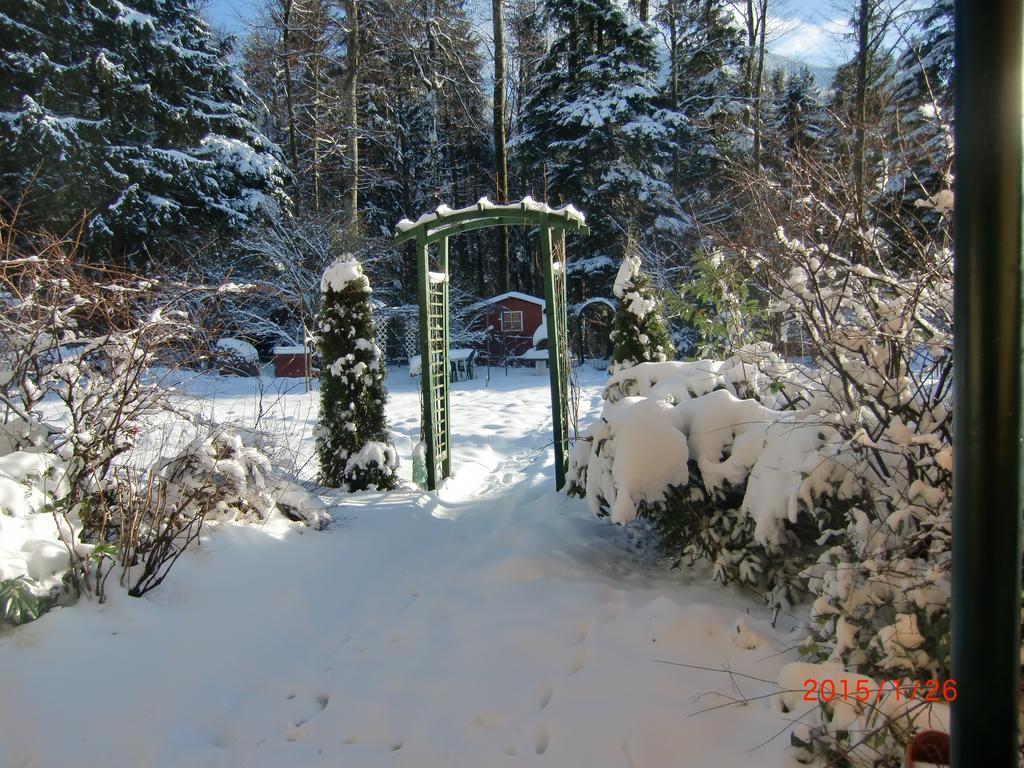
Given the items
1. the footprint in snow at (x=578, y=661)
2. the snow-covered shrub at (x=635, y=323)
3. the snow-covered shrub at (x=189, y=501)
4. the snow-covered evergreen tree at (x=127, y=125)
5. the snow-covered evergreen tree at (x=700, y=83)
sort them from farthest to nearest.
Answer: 1. the snow-covered evergreen tree at (x=700, y=83)
2. the snow-covered evergreen tree at (x=127, y=125)
3. the snow-covered shrub at (x=635, y=323)
4. the snow-covered shrub at (x=189, y=501)
5. the footprint in snow at (x=578, y=661)

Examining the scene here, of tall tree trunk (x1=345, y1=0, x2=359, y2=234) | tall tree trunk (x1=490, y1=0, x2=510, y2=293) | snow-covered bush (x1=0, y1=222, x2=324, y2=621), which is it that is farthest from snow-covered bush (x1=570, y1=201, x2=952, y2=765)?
tall tree trunk (x1=345, y1=0, x2=359, y2=234)

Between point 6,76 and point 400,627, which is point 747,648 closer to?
point 400,627

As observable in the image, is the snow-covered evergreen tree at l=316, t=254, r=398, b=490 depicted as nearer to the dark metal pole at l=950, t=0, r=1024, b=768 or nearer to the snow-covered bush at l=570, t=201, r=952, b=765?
the snow-covered bush at l=570, t=201, r=952, b=765

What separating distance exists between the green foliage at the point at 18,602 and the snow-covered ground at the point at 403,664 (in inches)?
2.7

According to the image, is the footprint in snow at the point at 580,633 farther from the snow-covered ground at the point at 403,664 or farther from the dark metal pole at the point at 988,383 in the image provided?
the dark metal pole at the point at 988,383

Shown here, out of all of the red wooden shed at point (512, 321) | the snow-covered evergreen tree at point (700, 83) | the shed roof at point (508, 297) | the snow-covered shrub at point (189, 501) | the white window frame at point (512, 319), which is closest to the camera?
the snow-covered shrub at point (189, 501)

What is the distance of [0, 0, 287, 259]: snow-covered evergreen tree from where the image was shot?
12516mm

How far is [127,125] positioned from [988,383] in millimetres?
17016

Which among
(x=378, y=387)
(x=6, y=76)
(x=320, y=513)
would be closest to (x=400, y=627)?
(x=320, y=513)

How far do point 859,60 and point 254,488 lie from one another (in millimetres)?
14171

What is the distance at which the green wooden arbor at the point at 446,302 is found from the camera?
5125mm

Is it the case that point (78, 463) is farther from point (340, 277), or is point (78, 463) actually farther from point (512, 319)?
point (512, 319)
